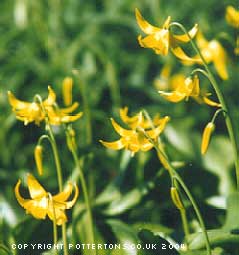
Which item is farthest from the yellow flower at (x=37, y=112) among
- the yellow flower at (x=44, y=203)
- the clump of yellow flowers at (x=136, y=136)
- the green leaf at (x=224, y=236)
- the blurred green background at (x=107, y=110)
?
the green leaf at (x=224, y=236)

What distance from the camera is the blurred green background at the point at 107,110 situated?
9.18 ft

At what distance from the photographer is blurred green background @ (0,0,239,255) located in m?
2.80

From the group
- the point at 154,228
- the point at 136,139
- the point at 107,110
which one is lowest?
the point at 154,228

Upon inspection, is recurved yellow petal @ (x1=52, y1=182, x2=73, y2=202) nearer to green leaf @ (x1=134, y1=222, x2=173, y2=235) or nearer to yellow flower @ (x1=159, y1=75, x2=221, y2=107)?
yellow flower @ (x1=159, y1=75, x2=221, y2=107)

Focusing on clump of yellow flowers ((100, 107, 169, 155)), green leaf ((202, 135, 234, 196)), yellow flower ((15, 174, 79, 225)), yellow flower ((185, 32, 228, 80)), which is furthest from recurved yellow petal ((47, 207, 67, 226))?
yellow flower ((185, 32, 228, 80))

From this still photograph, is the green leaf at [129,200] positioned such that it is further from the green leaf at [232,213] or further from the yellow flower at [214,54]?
the yellow flower at [214,54]

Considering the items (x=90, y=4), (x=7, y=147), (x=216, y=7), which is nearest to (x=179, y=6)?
(x=216, y=7)

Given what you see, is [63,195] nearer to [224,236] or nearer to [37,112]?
[37,112]

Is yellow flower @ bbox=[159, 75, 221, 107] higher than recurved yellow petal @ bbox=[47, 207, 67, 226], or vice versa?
yellow flower @ bbox=[159, 75, 221, 107]

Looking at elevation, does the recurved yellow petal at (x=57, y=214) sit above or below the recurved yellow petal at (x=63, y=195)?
below

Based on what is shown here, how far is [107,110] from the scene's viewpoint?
4359 mm

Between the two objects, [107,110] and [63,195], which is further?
[107,110]

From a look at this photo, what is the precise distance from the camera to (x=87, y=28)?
5.18 metres

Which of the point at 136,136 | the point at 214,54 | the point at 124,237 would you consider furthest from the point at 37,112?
the point at 214,54
